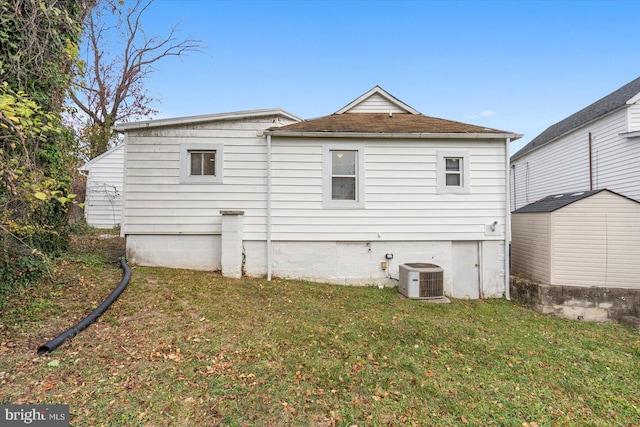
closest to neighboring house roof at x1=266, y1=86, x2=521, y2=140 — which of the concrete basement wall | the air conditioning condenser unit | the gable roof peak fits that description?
the gable roof peak

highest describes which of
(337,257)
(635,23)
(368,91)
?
(635,23)

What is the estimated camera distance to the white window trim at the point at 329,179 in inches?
261

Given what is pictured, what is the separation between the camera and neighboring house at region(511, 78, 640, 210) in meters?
8.94

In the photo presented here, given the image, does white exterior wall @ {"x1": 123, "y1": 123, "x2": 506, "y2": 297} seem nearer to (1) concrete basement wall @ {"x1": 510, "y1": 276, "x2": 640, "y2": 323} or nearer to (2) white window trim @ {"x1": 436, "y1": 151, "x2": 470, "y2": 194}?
(2) white window trim @ {"x1": 436, "y1": 151, "x2": 470, "y2": 194}

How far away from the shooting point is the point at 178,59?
39.5ft

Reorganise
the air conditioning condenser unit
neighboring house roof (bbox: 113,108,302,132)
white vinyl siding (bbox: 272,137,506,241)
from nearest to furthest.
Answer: the air conditioning condenser unit → neighboring house roof (bbox: 113,108,302,132) → white vinyl siding (bbox: 272,137,506,241)

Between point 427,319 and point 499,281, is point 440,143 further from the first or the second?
point 427,319

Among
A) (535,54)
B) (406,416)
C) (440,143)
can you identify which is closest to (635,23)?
(535,54)

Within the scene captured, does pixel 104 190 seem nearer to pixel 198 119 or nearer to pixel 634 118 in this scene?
pixel 198 119

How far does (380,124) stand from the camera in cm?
729

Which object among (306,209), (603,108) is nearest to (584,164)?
(603,108)

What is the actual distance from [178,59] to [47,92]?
8.97 m

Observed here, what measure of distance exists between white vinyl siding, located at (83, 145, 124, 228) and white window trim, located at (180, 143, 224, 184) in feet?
30.4

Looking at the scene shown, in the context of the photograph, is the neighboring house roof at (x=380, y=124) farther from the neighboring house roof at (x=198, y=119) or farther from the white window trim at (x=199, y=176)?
the white window trim at (x=199, y=176)
